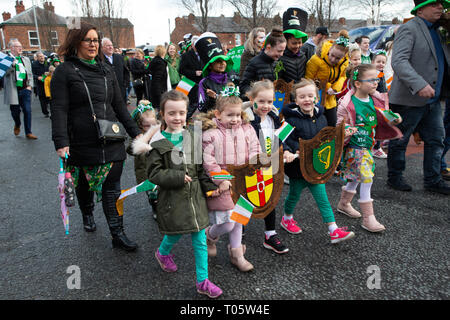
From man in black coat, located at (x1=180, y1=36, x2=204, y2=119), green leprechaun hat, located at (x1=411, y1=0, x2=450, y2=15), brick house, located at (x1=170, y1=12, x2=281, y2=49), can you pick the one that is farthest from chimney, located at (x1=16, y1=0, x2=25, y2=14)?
green leprechaun hat, located at (x1=411, y1=0, x2=450, y2=15)

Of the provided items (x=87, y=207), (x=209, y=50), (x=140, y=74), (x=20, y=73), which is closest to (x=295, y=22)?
(x=209, y=50)

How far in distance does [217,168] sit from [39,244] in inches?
81.2

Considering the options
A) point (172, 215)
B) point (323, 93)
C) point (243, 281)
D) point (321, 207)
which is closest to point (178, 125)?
point (172, 215)

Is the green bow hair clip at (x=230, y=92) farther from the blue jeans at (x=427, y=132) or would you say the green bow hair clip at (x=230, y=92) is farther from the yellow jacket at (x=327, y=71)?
the blue jeans at (x=427, y=132)

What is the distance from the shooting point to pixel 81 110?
287cm

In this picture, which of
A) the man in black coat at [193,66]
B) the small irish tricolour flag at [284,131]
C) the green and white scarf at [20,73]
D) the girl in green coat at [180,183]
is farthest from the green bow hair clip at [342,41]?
the green and white scarf at [20,73]

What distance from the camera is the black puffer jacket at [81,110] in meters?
2.75

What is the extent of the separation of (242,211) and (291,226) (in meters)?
0.99

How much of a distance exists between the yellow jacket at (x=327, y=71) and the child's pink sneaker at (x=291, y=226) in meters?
1.93

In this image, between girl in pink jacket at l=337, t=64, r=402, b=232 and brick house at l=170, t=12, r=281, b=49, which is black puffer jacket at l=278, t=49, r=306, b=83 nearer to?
girl in pink jacket at l=337, t=64, r=402, b=232

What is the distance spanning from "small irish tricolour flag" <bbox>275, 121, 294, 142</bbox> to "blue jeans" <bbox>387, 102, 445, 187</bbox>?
6.88ft

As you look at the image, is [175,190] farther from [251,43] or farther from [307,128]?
[251,43]

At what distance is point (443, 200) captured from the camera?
13.0 feet

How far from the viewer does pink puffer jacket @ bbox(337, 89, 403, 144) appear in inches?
134
